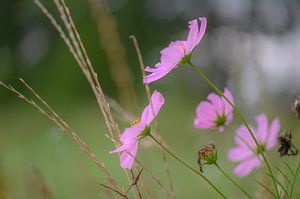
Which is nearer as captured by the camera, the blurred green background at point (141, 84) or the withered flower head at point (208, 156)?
the withered flower head at point (208, 156)

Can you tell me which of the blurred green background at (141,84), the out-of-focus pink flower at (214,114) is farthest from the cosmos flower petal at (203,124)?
the blurred green background at (141,84)

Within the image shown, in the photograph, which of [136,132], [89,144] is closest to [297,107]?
[136,132]

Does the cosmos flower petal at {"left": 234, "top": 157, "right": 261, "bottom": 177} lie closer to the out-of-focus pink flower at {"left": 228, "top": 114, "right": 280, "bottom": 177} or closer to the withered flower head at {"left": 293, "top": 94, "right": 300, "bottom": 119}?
the out-of-focus pink flower at {"left": 228, "top": 114, "right": 280, "bottom": 177}

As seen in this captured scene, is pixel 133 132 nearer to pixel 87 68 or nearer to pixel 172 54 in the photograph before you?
pixel 172 54

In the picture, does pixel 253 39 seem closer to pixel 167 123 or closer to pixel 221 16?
pixel 167 123

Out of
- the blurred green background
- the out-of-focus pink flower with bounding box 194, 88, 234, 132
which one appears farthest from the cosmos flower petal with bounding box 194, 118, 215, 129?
the blurred green background

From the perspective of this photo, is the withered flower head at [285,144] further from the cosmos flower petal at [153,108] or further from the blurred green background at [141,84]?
the blurred green background at [141,84]
